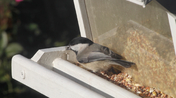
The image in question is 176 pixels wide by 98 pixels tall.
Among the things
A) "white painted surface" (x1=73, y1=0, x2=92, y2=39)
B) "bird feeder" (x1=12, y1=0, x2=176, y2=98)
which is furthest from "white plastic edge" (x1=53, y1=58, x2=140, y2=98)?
"white painted surface" (x1=73, y1=0, x2=92, y2=39)

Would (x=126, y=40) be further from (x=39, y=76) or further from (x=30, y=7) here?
(x=30, y=7)

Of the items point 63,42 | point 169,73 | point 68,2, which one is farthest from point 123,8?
point 68,2

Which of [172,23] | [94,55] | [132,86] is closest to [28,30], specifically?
[94,55]

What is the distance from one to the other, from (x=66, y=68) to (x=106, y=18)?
0.33 metres

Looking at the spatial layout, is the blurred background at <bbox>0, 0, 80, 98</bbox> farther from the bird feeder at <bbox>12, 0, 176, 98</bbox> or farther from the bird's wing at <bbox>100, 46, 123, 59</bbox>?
the bird's wing at <bbox>100, 46, 123, 59</bbox>

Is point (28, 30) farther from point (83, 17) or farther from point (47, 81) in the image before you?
A: point (47, 81)

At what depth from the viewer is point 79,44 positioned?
1.56 meters

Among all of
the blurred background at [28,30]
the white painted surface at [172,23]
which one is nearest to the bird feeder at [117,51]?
the white painted surface at [172,23]

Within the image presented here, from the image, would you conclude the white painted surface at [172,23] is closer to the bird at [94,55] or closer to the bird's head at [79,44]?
the bird at [94,55]

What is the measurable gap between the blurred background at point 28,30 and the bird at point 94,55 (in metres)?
0.60

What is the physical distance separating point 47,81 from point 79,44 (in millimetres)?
489

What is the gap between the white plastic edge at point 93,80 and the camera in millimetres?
1077

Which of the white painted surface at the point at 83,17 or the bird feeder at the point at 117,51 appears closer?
the bird feeder at the point at 117,51

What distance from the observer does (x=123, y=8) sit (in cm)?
128
